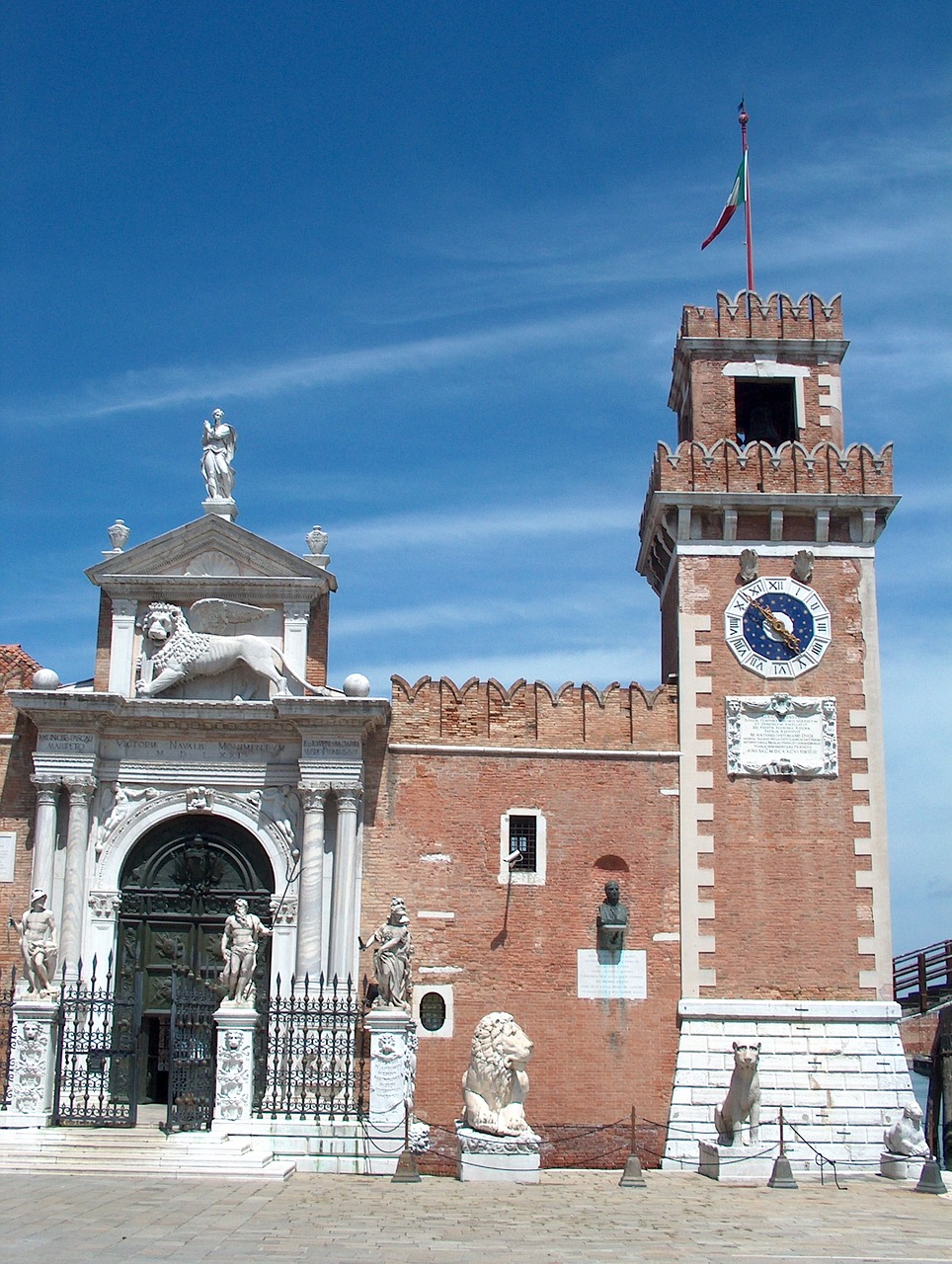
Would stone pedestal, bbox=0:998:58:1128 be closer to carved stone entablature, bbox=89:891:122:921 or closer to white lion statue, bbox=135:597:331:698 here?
carved stone entablature, bbox=89:891:122:921

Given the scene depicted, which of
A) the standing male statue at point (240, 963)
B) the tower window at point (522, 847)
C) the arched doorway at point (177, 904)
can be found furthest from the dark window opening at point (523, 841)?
the standing male statue at point (240, 963)

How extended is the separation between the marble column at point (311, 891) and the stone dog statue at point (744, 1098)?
6.70 metres

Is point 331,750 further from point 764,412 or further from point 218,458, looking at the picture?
point 764,412

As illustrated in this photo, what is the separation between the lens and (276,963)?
78.1 feet

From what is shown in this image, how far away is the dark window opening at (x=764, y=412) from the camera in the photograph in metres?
27.6

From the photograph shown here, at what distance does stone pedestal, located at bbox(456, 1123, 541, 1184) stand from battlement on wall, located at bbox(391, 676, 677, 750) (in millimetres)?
7035

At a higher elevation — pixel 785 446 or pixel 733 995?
pixel 785 446

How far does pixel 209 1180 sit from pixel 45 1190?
226 centimetres

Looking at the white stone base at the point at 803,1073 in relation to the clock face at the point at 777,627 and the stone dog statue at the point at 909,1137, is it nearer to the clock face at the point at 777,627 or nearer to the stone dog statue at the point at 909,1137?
the stone dog statue at the point at 909,1137

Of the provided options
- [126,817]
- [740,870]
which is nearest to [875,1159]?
[740,870]

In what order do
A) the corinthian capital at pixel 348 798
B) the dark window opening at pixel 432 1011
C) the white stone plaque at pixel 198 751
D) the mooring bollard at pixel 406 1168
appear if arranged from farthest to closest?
the white stone plaque at pixel 198 751 < the corinthian capital at pixel 348 798 < the dark window opening at pixel 432 1011 < the mooring bollard at pixel 406 1168

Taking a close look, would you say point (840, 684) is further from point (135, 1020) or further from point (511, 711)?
point (135, 1020)

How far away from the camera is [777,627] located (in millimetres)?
25281

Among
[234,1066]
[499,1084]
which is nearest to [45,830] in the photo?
[234,1066]
